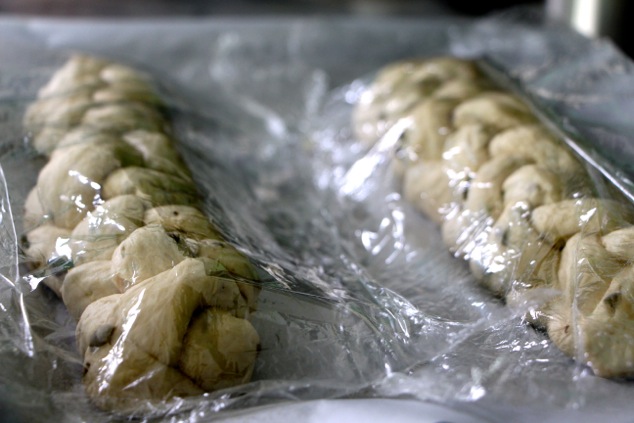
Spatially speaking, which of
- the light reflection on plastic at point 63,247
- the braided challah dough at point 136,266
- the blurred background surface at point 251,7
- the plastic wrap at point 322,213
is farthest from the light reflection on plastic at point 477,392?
the blurred background surface at point 251,7

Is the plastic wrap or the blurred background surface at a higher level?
the blurred background surface

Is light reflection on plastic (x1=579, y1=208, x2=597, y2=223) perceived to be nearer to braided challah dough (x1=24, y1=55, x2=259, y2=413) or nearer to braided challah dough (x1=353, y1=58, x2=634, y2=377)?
braided challah dough (x1=353, y1=58, x2=634, y2=377)

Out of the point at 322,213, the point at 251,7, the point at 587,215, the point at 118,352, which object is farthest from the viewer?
the point at 251,7

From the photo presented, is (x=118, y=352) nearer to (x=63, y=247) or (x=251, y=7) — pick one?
(x=63, y=247)

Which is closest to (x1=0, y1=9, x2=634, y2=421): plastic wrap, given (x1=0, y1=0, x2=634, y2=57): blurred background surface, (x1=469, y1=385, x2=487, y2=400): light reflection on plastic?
(x1=469, y1=385, x2=487, y2=400): light reflection on plastic

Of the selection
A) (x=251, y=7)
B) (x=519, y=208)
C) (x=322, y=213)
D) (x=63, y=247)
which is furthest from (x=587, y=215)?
(x=251, y=7)

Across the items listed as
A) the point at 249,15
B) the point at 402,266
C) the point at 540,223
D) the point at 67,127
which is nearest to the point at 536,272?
the point at 540,223

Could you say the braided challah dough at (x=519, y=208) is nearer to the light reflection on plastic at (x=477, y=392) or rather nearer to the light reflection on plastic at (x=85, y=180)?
the light reflection on plastic at (x=477, y=392)
